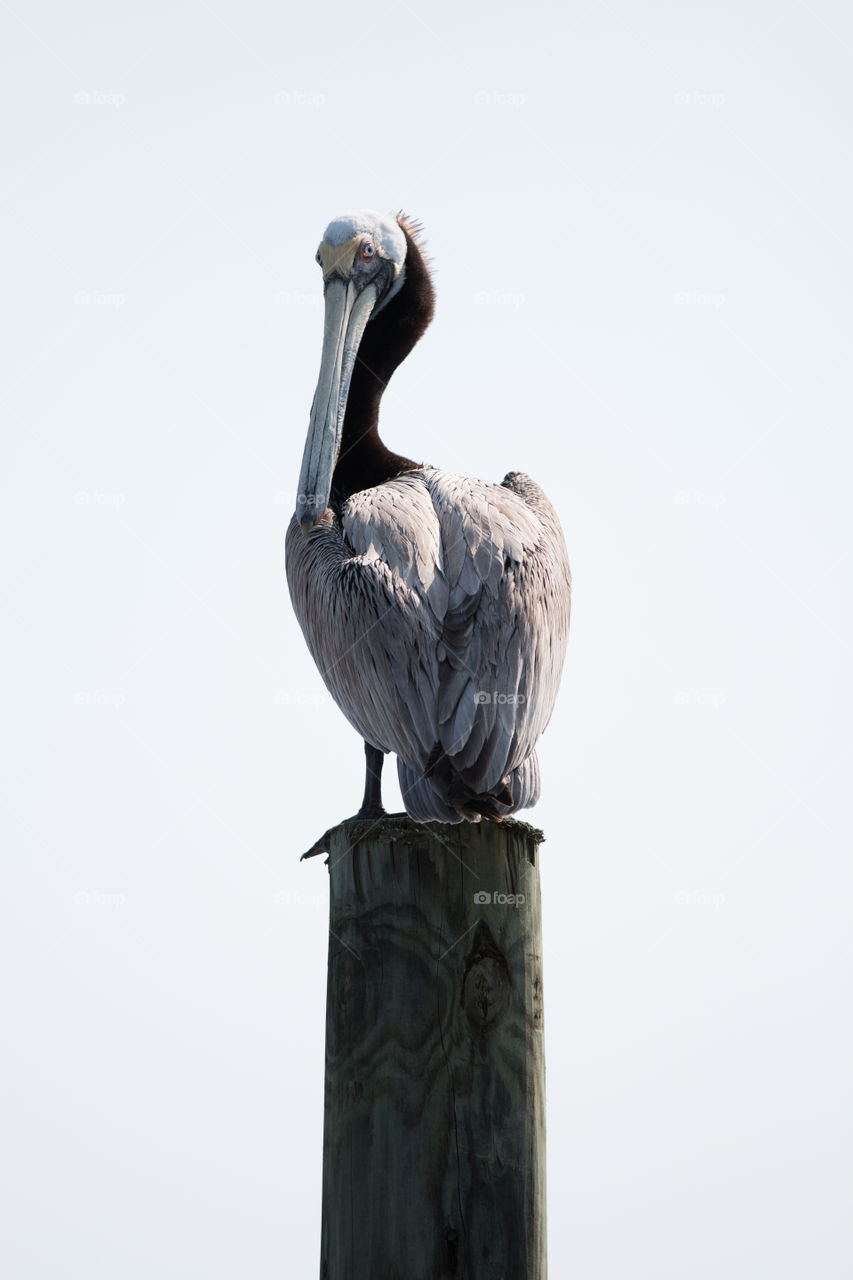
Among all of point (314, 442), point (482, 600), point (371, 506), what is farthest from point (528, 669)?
point (314, 442)

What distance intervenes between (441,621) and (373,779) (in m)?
0.97

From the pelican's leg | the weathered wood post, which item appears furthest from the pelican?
the weathered wood post

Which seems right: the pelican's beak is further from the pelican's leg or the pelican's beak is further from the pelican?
the pelican's leg

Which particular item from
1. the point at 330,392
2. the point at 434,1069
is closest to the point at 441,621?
the point at 330,392

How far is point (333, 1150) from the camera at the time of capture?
3.44 m

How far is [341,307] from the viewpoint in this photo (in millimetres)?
6312

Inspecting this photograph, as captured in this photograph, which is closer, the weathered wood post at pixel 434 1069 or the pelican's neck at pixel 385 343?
the weathered wood post at pixel 434 1069

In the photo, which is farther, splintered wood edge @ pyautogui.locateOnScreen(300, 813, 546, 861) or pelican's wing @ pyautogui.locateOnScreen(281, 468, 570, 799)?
pelican's wing @ pyautogui.locateOnScreen(281, 468, 570, 799)

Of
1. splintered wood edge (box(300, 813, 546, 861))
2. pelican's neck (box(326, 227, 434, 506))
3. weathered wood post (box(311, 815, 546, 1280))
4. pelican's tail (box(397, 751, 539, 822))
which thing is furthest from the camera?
pelican's neck (box(326, 227, 434, 506))

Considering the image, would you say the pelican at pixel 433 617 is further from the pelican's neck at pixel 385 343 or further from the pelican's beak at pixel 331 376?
the pelican's neck at pixel 385 343

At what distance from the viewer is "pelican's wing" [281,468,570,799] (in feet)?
14.7

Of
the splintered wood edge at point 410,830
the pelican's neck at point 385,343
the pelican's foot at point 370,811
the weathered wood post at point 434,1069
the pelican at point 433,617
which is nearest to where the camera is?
the weathered wood post at point 434,1069

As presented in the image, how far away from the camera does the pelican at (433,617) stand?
4.43m

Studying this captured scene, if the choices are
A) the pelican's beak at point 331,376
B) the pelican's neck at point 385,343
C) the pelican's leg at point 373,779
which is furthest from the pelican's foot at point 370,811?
the pelican's neck at point 385,343
